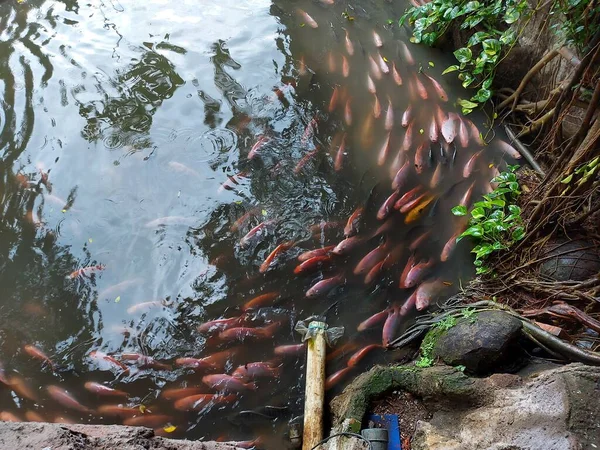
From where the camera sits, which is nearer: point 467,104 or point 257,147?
point 257,147

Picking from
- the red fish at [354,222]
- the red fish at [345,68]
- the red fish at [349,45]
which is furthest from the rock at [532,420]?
the red fish at [349,45]

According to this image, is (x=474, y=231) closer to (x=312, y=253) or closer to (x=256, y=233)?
(x=312, y=253)

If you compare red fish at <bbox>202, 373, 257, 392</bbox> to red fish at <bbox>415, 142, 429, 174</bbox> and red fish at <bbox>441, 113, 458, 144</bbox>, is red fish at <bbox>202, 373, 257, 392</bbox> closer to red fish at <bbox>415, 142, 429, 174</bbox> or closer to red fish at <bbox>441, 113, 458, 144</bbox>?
red fish at <bbox>415, 142, 429, 174</bbox>

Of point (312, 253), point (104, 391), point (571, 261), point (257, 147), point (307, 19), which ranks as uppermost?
point (307, 19)

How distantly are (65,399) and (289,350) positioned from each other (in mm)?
2108

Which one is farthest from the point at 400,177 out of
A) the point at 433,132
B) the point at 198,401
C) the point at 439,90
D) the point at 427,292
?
the point at 198,401

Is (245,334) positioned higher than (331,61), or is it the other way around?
(331,61)

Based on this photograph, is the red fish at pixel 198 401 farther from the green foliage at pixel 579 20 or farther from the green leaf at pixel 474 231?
the green foliage at pixel 579 20

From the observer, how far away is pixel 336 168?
5648mm

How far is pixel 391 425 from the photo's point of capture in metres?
3.67

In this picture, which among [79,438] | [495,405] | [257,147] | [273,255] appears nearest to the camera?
[79,438]

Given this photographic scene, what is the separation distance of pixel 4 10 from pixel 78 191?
16.3 feet

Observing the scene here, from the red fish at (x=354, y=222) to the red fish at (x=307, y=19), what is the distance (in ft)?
12.4

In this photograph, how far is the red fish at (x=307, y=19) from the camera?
7426mm
